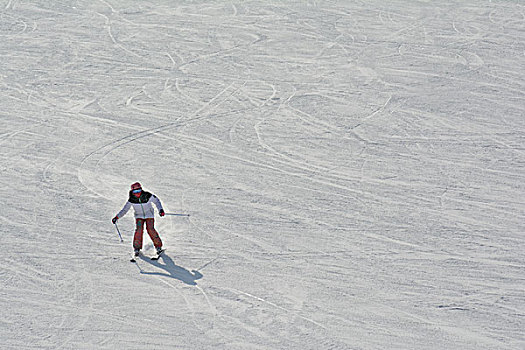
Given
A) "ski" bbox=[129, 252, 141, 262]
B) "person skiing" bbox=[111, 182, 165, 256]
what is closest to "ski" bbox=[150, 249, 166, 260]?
"person skiing" bbox=[111, 182, 165, 256]

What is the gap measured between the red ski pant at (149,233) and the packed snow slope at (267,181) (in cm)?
27

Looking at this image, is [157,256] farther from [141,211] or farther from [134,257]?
[141,211]

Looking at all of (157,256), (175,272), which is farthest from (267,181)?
(175,272)

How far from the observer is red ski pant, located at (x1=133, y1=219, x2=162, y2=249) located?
9789mm

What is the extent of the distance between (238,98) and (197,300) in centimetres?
755

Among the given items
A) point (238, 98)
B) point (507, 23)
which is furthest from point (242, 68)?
point (507, 23)

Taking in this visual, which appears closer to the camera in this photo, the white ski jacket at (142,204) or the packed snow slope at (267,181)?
the packed snow slope at (267,181)

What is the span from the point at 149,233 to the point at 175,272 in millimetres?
692

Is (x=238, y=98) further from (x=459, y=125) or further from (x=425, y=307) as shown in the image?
(x=425, y=307)

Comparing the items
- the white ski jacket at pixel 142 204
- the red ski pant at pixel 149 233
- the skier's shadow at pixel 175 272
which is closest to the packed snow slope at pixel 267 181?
the skier's shadow at pixel 175 272

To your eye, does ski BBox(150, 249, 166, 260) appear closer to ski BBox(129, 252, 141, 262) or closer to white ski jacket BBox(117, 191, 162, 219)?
ski BBox(129, 252, 141, 262)

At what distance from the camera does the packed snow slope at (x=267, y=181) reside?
880 cm

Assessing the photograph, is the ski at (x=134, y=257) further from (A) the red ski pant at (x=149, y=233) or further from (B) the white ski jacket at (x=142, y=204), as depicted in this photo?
(B) the white ski jacket at (x=142, y=204)

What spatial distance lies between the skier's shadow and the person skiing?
18cm
